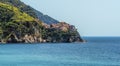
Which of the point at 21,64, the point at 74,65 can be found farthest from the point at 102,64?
the point at 21,64

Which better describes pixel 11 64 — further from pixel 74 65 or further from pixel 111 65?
pixel 111 65

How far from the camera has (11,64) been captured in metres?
92.7

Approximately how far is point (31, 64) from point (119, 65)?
23.3 m

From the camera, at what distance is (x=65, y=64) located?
3708 inches

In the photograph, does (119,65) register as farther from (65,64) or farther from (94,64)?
(65,64)

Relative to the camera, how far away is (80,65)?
92125mm

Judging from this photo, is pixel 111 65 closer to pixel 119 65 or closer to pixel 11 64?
pixel 119 65

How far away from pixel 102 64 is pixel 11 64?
80.1 feet

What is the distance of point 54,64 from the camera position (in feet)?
310

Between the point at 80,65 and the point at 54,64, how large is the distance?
7.25 meters

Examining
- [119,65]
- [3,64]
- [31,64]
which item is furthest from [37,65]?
[119,65]

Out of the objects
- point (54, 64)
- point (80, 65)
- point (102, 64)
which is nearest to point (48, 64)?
point (54, 64)

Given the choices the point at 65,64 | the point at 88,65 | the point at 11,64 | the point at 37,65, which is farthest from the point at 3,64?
the point at 88,65

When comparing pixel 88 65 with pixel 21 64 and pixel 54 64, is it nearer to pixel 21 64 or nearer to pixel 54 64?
pixel 54 64
